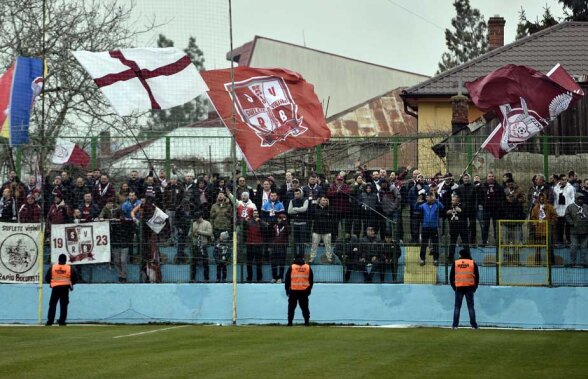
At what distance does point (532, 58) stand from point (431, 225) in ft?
62.5

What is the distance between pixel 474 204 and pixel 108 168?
8.85 m

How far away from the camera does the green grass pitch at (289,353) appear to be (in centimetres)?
1497

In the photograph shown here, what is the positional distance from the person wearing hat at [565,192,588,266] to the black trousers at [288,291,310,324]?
6358 millimetres

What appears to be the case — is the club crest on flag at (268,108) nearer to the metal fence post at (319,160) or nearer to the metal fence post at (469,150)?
the metal fence post at (319,160)

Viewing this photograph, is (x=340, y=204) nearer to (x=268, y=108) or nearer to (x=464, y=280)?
(x=268, y=108)

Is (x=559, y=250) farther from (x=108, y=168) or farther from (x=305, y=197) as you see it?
(x=108, y=168)

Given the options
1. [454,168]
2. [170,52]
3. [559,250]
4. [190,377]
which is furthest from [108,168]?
[190,377]

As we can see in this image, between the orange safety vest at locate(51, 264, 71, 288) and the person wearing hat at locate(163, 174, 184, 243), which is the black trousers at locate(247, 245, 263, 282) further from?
the orange safety vest at locate(51, 264, 71, 288)

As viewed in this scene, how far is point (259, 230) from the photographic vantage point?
88.0ft

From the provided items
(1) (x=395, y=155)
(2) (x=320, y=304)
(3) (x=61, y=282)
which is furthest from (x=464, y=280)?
(3) (x=61, y=282)

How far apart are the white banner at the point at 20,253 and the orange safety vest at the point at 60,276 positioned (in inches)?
75.6

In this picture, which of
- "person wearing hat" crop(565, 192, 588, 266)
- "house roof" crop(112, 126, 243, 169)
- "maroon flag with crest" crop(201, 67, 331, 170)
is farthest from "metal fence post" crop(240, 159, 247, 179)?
"person wearing hat" crop(565, 192, 588, 266)

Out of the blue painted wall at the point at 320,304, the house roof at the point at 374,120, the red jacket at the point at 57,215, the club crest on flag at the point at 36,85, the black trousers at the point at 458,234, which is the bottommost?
the blue painted wall at the point at 320,304

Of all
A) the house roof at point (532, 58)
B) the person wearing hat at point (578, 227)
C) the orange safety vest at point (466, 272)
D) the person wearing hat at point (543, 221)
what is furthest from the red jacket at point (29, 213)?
the house roof at point (532, 58)
